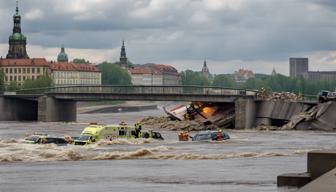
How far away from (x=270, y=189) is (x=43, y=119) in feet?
379

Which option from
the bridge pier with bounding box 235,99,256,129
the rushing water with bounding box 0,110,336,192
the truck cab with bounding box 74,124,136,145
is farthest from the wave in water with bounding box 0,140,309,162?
the bridge pier with bounding box 235,99,256,129

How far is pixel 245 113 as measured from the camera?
131 metres

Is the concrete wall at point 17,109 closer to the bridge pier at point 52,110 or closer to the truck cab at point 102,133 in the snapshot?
the bridge pier at point 52,110

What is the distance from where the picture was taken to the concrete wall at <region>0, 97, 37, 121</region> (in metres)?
162

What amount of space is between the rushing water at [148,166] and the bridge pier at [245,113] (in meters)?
50.3

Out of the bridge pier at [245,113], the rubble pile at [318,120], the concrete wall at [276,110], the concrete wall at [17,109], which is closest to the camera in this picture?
the rubble pile at [318,120]

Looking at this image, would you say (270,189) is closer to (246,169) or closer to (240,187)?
(240,187)

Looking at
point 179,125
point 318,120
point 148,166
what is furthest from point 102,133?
point 179,125

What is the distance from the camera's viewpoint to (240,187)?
135 feet

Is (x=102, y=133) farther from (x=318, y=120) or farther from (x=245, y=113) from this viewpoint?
(x=245, y=113)

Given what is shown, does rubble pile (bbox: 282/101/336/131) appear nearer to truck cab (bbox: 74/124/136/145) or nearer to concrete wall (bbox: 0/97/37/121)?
truck cab (bbox: 74/124/136/145)

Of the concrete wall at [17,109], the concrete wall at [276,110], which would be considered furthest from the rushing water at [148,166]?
the concrete wall at [17,109]

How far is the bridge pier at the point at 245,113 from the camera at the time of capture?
130 m

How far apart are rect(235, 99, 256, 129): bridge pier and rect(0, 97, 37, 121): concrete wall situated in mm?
41835
